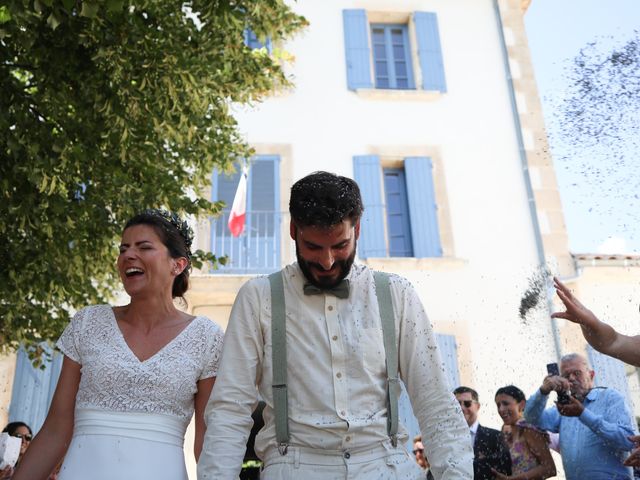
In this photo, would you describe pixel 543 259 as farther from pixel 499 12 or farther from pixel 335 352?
pixel 335 352

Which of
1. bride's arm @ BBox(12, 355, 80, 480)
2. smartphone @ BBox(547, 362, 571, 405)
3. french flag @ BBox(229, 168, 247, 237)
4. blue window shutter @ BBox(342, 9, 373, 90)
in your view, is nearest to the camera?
bride's arm @ BBox(12, 355, 80, 480)

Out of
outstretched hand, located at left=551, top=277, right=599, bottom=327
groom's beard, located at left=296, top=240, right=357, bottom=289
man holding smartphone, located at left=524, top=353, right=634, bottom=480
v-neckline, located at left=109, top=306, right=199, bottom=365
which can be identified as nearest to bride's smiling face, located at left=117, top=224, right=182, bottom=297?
v-neckline, located at left=109, top=306, right=199, bottom=365

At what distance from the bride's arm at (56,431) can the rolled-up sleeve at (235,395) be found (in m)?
0.86

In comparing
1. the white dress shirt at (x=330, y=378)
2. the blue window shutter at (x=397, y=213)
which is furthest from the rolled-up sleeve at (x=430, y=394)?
the blue window shutter at (x=397, y=213)

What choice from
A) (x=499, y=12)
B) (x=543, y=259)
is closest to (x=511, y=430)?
(x=543, y=259)

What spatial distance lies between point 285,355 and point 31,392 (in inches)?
352

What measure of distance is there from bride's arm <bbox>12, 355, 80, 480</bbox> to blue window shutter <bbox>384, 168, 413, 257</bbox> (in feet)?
29.8

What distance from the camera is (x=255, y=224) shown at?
456 inches

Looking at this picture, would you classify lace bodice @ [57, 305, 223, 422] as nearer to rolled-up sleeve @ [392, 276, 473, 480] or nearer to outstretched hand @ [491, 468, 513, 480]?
rolled-up sleeve @ [392, 276, 473, 480]

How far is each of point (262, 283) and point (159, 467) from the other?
2.70 ft

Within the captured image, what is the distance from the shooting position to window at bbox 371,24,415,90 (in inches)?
513

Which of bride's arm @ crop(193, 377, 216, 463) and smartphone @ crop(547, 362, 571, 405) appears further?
smartphone @ crop(547, 362, 571, 405)

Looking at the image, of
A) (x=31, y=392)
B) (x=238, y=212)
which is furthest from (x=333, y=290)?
(x=31, y=392)

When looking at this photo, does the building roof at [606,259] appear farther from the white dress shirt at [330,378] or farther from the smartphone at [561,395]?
the white dress shirt at [330,378]
